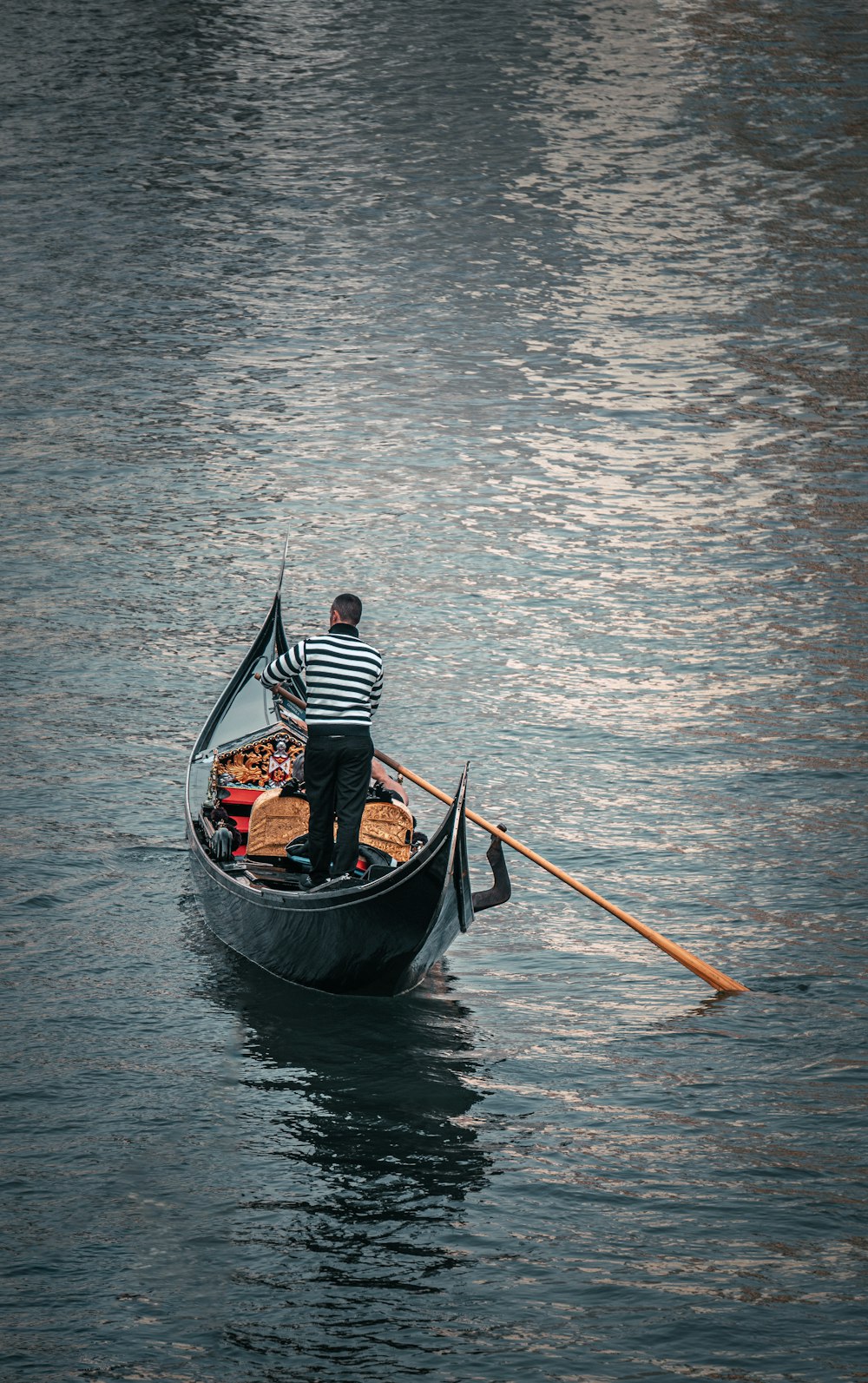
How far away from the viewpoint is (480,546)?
513 inches

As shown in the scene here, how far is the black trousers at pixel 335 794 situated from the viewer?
6.33 metres

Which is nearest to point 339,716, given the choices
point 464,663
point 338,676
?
point 338,676

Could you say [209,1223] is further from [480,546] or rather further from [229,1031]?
[480,546]

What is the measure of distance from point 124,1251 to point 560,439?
10.9m

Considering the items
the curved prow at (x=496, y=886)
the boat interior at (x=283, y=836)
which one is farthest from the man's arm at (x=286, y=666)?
the curved prow at (x=496, y=886)

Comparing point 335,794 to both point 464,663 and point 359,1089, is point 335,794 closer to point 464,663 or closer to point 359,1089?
point 359,1089

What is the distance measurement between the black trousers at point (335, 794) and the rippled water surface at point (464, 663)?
57 cm

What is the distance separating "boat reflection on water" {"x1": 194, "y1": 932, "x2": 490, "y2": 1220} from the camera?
218 inches

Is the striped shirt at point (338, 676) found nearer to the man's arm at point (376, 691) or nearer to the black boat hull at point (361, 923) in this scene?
the man's arm at point (376, 691)

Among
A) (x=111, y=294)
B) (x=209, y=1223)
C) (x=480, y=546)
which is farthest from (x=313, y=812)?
(x=111, y=294)

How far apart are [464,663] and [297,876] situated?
421 centimetres

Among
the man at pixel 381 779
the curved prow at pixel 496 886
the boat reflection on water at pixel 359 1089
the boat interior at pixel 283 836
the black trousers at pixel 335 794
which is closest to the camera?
the boat reflection on water at pixel 359 1089

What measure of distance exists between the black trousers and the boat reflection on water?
0.54 m

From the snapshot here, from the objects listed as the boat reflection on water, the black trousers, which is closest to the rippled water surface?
the boat reflection on water
